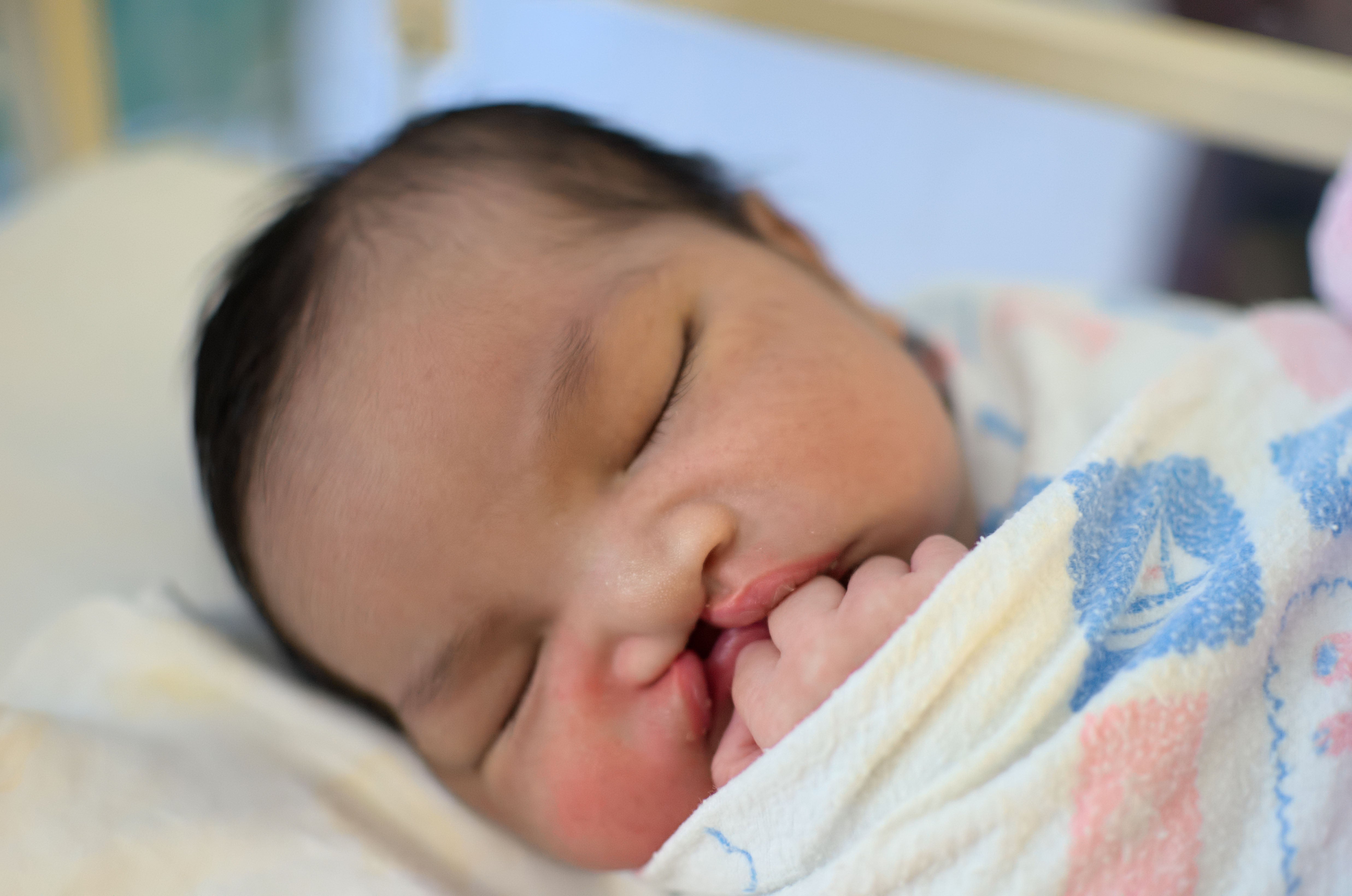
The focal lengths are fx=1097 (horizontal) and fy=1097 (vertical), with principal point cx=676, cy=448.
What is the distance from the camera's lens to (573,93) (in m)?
1.55

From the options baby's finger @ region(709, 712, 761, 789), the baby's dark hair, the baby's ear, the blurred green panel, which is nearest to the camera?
baby's finger @ region(709, 712, 761, 789)

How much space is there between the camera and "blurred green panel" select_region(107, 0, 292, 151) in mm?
2000

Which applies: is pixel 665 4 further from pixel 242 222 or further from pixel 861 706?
pixel 861 706

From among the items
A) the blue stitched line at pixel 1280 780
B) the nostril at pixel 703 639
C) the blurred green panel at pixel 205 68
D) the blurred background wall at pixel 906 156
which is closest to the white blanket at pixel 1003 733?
the blue stitched line at pixel 1280 780

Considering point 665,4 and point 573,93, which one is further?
point 573,93

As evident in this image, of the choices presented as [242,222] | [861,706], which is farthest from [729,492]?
[242,222]

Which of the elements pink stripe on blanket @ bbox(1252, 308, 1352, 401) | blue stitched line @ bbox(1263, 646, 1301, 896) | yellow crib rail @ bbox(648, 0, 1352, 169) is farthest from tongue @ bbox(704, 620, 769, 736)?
yellow crib rail @ bbox(648, 0, 1352, 169)

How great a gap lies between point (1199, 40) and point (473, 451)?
33.2 inches

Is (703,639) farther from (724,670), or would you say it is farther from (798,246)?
(798,246)

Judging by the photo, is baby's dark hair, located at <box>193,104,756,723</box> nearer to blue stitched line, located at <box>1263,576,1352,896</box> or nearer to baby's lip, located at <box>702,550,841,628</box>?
baby's lip, located at <box>702,550,841,628</box>

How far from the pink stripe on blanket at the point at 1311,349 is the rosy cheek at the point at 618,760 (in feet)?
1.56

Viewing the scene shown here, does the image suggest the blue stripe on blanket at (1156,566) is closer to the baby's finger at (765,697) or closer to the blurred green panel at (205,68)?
the baby's finger at (765,697)

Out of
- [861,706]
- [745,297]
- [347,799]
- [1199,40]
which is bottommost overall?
[347,799]

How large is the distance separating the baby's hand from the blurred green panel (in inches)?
69.0
